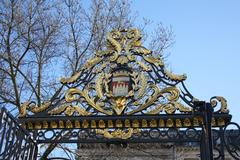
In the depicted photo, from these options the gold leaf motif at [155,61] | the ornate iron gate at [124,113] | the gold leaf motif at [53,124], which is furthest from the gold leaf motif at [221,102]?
the gold leaf motif at [53,124]

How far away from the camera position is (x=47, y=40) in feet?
44.5

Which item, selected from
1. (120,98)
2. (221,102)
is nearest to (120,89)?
(120,98)

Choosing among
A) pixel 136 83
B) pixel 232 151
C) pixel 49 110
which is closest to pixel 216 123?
pixel 232 151

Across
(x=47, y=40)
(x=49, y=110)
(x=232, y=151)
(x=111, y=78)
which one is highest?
(x=47, y=40)

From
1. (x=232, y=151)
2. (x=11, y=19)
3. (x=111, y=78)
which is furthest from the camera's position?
(x=11, y=19)

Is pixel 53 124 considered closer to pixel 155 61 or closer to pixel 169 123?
pixel 169 123

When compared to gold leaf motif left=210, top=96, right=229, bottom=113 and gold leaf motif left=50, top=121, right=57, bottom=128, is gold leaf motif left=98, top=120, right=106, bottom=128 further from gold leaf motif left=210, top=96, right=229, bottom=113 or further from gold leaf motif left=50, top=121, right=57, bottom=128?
gold leaf motif left=210, top=96, right=229, bottom=113

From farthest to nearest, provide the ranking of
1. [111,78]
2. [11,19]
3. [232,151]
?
[11,19], [111,78], [232,151]

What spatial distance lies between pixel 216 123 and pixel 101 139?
5.25 ft

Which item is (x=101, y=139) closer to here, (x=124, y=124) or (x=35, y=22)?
(x=124, y=124)

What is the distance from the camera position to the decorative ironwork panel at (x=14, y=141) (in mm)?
6203

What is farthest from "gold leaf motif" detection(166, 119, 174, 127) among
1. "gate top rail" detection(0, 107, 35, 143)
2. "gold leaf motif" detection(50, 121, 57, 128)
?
"gate top rail" detection(0, 107, 35, 143)

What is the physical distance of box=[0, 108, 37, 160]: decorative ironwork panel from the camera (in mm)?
6203

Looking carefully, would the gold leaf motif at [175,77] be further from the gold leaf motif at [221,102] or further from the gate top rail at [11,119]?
the gate top rail at [11,119]
